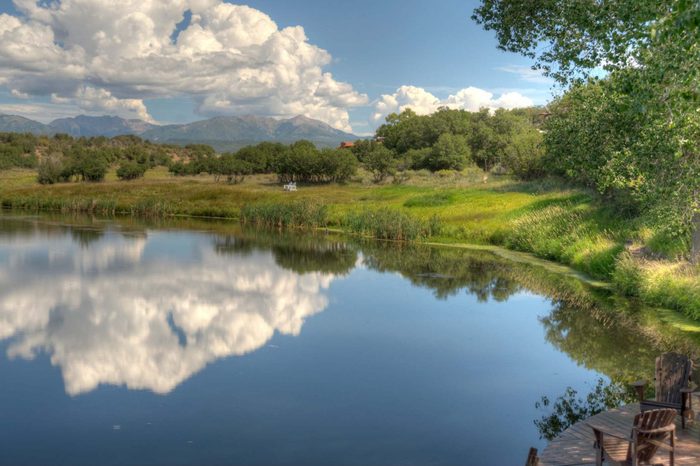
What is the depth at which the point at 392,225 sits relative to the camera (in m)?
48.5

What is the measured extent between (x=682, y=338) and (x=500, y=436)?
1027 cm

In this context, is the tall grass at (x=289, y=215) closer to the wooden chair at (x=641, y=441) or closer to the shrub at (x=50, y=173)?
the shrub at (x=50, y=173)

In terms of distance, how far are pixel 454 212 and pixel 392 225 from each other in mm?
6564

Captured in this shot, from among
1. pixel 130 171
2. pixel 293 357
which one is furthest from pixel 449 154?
pixel 293 357

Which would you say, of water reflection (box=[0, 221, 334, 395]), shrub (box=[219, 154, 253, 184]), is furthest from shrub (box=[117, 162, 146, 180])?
water reflection (box=[0, 221, 334, 395])

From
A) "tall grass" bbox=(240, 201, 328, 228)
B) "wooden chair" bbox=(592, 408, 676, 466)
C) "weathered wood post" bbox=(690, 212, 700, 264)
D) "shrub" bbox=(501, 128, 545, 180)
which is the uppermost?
"shrub" bbox=(501, 128, 545, 180)

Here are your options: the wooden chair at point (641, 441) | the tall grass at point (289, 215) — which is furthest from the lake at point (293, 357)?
the tall grass at point (289, 215)

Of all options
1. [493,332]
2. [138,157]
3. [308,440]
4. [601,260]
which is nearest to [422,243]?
[601,260]

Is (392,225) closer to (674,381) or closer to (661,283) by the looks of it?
(661,283)

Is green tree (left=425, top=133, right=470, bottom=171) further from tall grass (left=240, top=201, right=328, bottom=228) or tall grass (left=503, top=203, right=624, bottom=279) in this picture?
tall grass (left=503, top=203, right=624, bottom=279)

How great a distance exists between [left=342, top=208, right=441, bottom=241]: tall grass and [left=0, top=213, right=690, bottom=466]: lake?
36.0 feet

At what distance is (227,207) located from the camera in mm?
67312

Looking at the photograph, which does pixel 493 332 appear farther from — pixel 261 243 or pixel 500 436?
pixel 261 243

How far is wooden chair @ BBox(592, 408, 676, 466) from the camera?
9.42 meters
